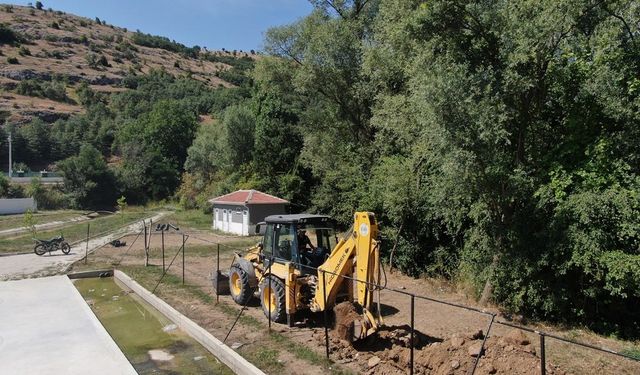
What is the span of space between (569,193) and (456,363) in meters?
5.92

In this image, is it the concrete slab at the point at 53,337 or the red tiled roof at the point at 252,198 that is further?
the red tiled roof at the point at 252,198

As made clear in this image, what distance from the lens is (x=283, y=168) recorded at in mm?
40969

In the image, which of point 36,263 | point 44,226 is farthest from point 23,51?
point 36,263

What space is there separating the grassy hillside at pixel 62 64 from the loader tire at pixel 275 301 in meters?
103

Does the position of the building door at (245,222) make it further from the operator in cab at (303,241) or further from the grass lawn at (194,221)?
the operator in cab at (303,241)

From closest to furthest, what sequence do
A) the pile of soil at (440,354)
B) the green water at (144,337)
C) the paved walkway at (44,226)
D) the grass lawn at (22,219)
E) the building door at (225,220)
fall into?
1. the pile of soil at (440,354)
2. the green water at (144,337)
3. the paved walkway at (44,226)
4. the building door at (225,220)
5. the grass lawn at (22,219)

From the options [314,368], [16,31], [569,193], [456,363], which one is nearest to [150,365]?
[314,368]

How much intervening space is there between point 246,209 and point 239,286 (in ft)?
72.5

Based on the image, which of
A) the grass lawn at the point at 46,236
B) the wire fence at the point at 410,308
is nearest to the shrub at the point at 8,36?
the grass lawn at the point at 46,236

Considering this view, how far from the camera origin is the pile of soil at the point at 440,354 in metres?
7.21

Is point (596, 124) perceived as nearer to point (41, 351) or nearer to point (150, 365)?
point (150, 365)

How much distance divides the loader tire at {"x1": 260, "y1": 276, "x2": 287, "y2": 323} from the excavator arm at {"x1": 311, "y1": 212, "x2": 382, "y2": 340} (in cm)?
129

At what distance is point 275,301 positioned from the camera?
1069 centimetres

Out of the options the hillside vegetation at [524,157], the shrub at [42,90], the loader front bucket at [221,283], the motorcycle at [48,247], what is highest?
the shrub at [42,90]
